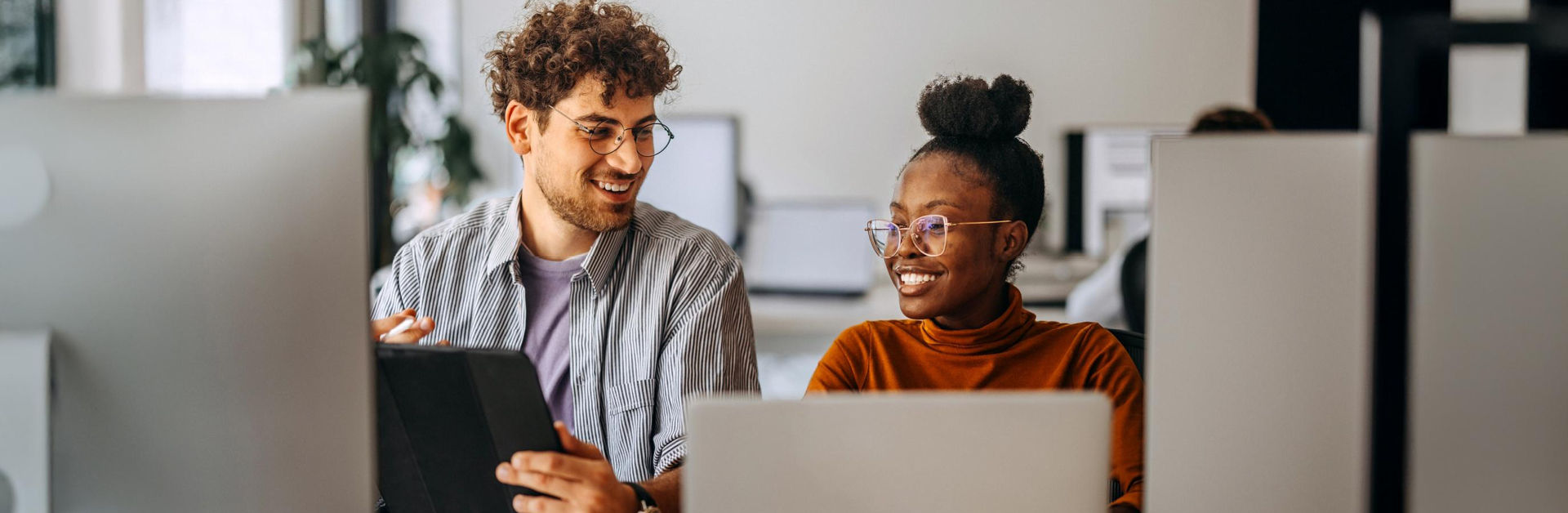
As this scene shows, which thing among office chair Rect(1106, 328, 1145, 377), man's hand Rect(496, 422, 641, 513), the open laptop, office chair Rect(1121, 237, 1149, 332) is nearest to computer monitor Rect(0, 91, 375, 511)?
man's hand Rect(496, 422, 641, 513)

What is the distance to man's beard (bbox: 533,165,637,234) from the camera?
109 cm

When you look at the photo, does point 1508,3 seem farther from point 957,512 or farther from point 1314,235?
point 957,512

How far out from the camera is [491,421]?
2.75 feet

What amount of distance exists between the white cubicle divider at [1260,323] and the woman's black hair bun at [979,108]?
0.94ft

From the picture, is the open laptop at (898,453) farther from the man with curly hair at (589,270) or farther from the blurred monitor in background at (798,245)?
the blurred monitor in background at (798,245)

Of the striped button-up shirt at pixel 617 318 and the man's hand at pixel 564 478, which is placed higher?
the striped button-up shirt at pixel 617 318

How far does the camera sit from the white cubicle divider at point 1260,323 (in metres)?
0.74

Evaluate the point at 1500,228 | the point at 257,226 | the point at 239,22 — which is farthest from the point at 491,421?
the point at 239,22

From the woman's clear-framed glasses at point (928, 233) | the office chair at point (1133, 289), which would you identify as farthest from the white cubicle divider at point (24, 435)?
the office chair at point (1133, 289)

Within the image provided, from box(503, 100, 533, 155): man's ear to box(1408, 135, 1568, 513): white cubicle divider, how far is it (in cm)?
83

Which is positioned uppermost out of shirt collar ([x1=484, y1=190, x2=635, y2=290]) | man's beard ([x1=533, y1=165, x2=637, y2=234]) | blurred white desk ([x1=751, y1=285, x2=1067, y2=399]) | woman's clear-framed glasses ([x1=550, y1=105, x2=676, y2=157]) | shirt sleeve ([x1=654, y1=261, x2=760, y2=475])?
woman's clear-framed glasses ([x1=550, y1=105, x2=676, y2=157])

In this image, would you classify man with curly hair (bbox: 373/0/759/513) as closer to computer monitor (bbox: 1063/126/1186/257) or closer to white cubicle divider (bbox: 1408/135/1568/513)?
white cubicle divider (bbox: 1408/135/1568/513)

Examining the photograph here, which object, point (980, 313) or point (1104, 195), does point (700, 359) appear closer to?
point (980, 313)

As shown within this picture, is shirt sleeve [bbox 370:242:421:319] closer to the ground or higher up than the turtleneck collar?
higher up
